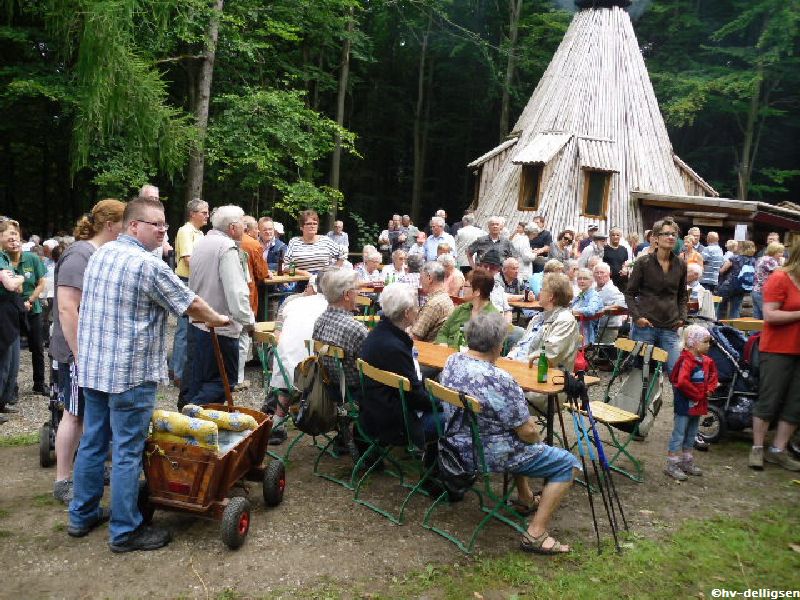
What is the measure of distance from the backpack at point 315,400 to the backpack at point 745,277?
8720 mm

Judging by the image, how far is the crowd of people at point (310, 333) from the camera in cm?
366

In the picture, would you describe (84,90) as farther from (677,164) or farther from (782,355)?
(677,164)

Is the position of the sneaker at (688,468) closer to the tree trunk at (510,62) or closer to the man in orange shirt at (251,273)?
the man in orange shirt at (251,273)

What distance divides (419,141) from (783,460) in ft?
81.9

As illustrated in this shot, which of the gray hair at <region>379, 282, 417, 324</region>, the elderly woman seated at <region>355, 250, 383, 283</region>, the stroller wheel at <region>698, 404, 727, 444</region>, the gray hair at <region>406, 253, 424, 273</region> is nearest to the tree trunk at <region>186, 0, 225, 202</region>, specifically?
the elderly woman seated at <region>355, 250, 383, 283</region>

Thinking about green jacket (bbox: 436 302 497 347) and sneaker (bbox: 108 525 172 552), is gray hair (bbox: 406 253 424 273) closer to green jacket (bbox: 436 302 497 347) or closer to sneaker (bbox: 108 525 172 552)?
green jacket (bbox: 436 302 497 347)

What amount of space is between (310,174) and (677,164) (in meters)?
10.5

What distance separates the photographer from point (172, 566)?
12.0 feet

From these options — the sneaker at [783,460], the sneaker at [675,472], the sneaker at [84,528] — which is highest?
the sneaker at [783,460]

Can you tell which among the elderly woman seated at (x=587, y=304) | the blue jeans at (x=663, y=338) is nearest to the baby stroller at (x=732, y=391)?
the blue jeans at (x=663, y=338)

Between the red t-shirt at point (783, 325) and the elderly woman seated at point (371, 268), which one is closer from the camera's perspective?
the red t-shirt at point (783, 325)

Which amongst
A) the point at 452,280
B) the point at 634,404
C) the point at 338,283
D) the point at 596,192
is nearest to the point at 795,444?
the point at 634,404

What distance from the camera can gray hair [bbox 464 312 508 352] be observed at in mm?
3912

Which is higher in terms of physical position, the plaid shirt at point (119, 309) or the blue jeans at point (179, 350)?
the plaid shirt at point (119, 309)
